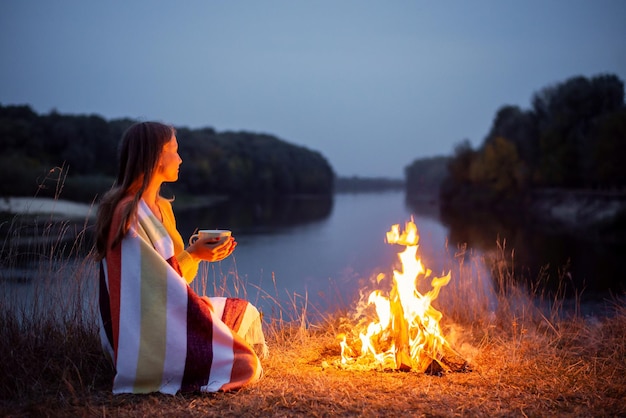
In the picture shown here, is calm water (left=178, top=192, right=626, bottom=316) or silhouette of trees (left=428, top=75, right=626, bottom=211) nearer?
calm water (left=178, top=192, right=626, bottom=316)

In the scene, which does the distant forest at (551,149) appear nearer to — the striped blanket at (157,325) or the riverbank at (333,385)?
the riverbank at (333,385)

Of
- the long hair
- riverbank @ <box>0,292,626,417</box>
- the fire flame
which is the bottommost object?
riverbank @ <box>0,292,626,417</box>

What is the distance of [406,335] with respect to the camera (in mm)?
4383

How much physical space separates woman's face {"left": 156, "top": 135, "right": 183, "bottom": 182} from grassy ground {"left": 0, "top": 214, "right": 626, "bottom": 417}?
1.38 m

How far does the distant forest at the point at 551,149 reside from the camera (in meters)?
36.4

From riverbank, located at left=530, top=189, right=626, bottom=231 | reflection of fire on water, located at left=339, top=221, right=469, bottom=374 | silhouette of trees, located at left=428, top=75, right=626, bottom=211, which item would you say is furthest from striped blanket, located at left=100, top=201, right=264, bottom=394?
silhouette of trees, located at left=428, top=75, right=626, bottom=211

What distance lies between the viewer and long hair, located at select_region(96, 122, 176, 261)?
348 cm

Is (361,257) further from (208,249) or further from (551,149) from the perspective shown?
(551,149)

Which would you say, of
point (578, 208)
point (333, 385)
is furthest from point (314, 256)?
point (578, 208)

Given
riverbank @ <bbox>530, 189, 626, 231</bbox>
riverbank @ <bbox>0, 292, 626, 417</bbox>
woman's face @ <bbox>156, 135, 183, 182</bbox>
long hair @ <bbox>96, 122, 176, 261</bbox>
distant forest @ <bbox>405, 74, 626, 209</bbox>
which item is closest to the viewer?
riverbank @ <bbox>0, 292, 626, 417</bbox>

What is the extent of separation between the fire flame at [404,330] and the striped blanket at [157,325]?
1258mm

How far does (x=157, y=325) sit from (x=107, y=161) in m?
45.4

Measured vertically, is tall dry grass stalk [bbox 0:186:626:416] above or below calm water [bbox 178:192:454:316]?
above

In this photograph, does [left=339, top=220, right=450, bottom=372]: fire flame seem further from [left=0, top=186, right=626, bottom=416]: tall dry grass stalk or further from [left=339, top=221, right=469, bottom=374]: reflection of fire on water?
[left=0, top=186, right=626, bottom=416]: tall dry grass stalk
